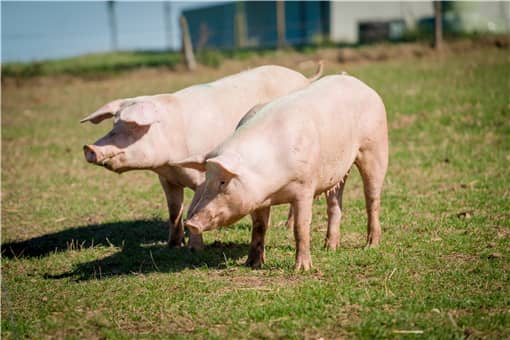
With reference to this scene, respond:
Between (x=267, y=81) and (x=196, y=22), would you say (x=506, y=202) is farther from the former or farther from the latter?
(x=196, y=22)

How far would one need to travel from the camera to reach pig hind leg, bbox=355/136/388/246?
245 inches

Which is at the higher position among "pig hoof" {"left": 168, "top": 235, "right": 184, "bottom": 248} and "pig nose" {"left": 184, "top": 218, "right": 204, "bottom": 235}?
"pig nose" {"left": 184, "top": 218, "right": 204, "bottom": 235}

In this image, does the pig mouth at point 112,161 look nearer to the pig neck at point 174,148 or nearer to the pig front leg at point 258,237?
the pig neck at point 174,148

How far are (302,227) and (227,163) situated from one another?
95cm

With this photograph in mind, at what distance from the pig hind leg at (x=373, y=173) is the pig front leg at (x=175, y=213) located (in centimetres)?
181

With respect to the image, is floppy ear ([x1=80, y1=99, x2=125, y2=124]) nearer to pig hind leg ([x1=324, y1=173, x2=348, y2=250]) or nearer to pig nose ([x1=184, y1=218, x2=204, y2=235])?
pig nose ([x1=184, y1=218, x2=204, y2=235])

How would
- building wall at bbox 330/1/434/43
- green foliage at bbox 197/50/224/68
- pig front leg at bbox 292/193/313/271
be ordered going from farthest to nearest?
building wall at bbox 330/1/434/43
green foliage at bbox 197/50/224/68
pig front leg at bbox 292/193/313/271

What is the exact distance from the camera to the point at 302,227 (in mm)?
5500

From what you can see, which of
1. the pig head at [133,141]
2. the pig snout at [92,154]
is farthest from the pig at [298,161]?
the pig snout at [92,154]

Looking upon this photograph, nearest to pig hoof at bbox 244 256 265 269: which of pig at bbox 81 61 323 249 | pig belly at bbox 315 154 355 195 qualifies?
pig belly at bbox 315 154 355 195

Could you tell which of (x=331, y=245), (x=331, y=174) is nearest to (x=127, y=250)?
(x=331, y=245)

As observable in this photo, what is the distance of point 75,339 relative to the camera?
465 centimetres

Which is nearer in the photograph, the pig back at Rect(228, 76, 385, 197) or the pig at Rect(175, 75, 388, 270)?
the pig at Rect(175, 75, 388, 270)

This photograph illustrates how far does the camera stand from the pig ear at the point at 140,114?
19.9ft
